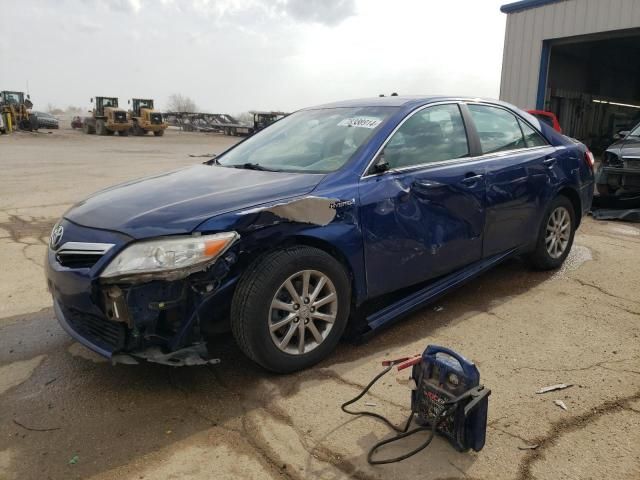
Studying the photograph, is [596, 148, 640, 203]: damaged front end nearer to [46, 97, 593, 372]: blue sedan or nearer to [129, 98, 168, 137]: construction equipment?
[46, 97, 593, 372]: blue sedan

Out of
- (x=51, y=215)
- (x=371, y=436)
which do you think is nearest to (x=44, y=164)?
(x=51, y=215)

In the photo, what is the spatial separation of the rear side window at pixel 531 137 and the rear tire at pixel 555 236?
1.64ft

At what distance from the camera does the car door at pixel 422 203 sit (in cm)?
316

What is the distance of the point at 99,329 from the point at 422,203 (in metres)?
2.05

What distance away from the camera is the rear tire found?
454 cm

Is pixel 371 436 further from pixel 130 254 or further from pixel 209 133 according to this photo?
pixel 209 133

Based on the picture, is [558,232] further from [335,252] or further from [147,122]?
[147,122]

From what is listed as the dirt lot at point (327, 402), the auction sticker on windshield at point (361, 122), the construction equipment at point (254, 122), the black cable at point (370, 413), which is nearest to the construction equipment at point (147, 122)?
the construction equipment at point (254, 122)

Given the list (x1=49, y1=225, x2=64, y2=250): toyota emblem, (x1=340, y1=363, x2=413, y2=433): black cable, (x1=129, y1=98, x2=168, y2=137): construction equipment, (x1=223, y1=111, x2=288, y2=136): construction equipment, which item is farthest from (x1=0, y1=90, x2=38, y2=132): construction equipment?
(x1=340, y1=363, x2=413, y2=433): black cable

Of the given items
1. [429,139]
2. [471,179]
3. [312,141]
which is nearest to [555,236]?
[471,179]

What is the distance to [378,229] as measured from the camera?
3135 mm

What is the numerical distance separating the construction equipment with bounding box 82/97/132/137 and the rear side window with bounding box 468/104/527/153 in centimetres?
3324

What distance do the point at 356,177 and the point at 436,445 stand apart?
1526 millimetres

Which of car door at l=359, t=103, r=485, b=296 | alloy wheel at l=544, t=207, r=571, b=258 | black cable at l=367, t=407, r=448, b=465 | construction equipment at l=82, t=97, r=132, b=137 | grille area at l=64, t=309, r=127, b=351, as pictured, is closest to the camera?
black cable at l=367, t=407, r=448, b=465
